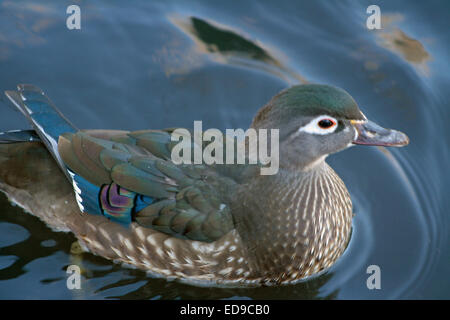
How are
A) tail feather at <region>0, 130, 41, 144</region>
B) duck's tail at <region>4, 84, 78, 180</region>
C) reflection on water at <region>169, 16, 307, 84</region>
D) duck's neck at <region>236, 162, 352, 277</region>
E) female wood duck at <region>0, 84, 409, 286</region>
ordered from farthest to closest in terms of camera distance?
reflection on water at <region>169, 16, 307, 84</region>
tail feather at <region>0, 130, 41, 144</region>
duck's tail at <region>4, 84, 78, 180</region>
duck's neck at <region>236, 162, 352, 277</region>
female wood duck at <region>0, 84, 409, 286</region>

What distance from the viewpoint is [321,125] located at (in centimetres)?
470

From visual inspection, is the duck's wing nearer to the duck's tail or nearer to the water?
the duck's tail

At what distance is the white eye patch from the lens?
4.66 m

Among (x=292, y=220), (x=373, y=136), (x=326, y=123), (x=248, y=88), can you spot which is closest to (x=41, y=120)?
(x=292, y=220)

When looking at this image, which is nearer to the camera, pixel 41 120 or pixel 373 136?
pixel 373 136

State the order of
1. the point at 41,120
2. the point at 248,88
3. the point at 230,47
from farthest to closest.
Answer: the point at 230,47
the point at 248,88
the point at 41,120

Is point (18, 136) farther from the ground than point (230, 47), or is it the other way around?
point (230, 47)

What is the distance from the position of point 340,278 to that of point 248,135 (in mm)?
1431

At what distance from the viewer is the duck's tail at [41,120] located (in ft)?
16.6

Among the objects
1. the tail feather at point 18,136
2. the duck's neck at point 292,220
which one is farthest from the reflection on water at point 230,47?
the tail feather at point 18,136

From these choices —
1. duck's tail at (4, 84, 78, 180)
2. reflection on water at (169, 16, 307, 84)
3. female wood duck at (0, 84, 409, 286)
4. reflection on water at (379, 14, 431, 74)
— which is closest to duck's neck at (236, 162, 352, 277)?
female wood duck at (0, 84, 409, 286)

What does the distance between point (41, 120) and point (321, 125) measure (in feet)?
6.92

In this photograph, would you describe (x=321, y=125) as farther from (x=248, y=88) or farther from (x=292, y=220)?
(x=248, y=88)
